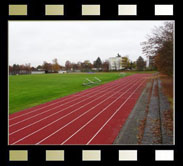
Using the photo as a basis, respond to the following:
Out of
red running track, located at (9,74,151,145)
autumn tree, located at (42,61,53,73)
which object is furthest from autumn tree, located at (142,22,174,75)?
autumn tree, located at (42,61,53,73)

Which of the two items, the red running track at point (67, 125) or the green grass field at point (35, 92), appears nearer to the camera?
the red running track at point (67, 125)

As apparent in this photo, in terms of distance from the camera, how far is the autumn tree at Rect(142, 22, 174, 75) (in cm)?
997

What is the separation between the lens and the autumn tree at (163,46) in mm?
9969

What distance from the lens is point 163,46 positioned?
34.9 feet

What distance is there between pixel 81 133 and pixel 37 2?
13.3 feet

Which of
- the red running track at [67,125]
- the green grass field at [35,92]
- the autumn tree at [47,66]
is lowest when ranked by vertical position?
the red running track at [67,125]

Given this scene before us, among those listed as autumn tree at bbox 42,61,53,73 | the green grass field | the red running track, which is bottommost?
the red running track

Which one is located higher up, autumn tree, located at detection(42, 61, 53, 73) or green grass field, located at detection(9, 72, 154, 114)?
autumn tree, located at detection(42, 61, 53, 73)

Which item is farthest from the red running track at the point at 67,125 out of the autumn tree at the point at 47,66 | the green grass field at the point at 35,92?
the autumn tree at the point at 47,66

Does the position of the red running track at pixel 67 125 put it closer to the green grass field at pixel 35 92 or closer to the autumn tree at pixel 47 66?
the green grass field at pixel 35 92

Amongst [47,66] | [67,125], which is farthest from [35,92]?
[67,125]

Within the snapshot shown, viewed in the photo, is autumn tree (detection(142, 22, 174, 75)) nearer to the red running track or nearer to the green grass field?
the red running track

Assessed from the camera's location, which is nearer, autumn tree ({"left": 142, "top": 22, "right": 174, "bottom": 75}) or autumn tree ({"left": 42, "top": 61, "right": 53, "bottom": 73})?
autumn tree ({"left": 142, "top": 22, "right": 174, "bottom": 75})

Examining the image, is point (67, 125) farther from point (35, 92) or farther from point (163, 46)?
point (35, 92)
